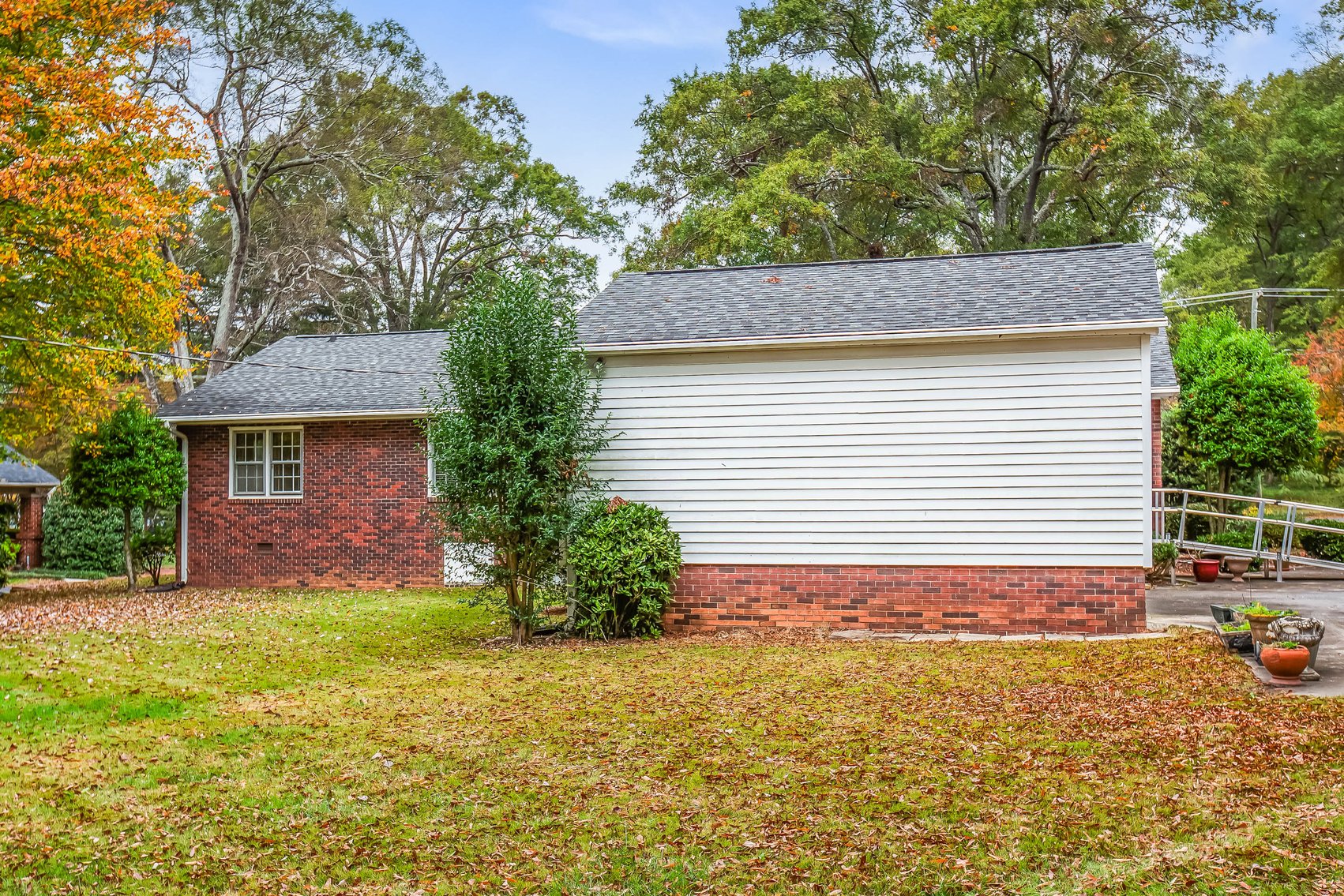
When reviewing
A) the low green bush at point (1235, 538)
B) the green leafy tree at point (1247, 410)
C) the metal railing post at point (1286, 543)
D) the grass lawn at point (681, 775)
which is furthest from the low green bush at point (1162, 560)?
the grass lawn at point (681, 775)

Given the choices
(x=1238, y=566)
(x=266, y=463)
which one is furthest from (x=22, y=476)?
(x=1238, y=566)

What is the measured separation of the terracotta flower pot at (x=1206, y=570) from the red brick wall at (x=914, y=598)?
5.62m

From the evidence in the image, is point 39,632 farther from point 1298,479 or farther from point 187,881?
point 1298,479

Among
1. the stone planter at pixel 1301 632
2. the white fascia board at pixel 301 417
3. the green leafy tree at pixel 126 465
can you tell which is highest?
the white fascia board at pixel 301 417

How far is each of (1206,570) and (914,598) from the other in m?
6.72

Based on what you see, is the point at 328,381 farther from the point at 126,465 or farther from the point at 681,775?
the point at 681,775

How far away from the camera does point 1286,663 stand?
7.58 meters

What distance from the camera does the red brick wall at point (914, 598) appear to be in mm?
10695

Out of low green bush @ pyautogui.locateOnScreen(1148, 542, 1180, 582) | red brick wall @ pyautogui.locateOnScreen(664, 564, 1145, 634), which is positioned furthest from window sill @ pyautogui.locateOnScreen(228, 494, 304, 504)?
low green bush @ pyautogui.locateOnScreen(1148, 542, 1180, 582)

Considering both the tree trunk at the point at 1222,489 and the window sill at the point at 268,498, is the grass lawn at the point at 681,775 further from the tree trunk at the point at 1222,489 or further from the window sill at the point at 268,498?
the tree trunk at the point at 1222,489

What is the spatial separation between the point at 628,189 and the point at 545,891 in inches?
1053

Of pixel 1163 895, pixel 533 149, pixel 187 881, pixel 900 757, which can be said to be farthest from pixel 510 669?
pixel 533 149

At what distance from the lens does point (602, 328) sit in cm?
1245

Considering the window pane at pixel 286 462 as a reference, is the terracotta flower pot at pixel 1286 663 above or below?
below
